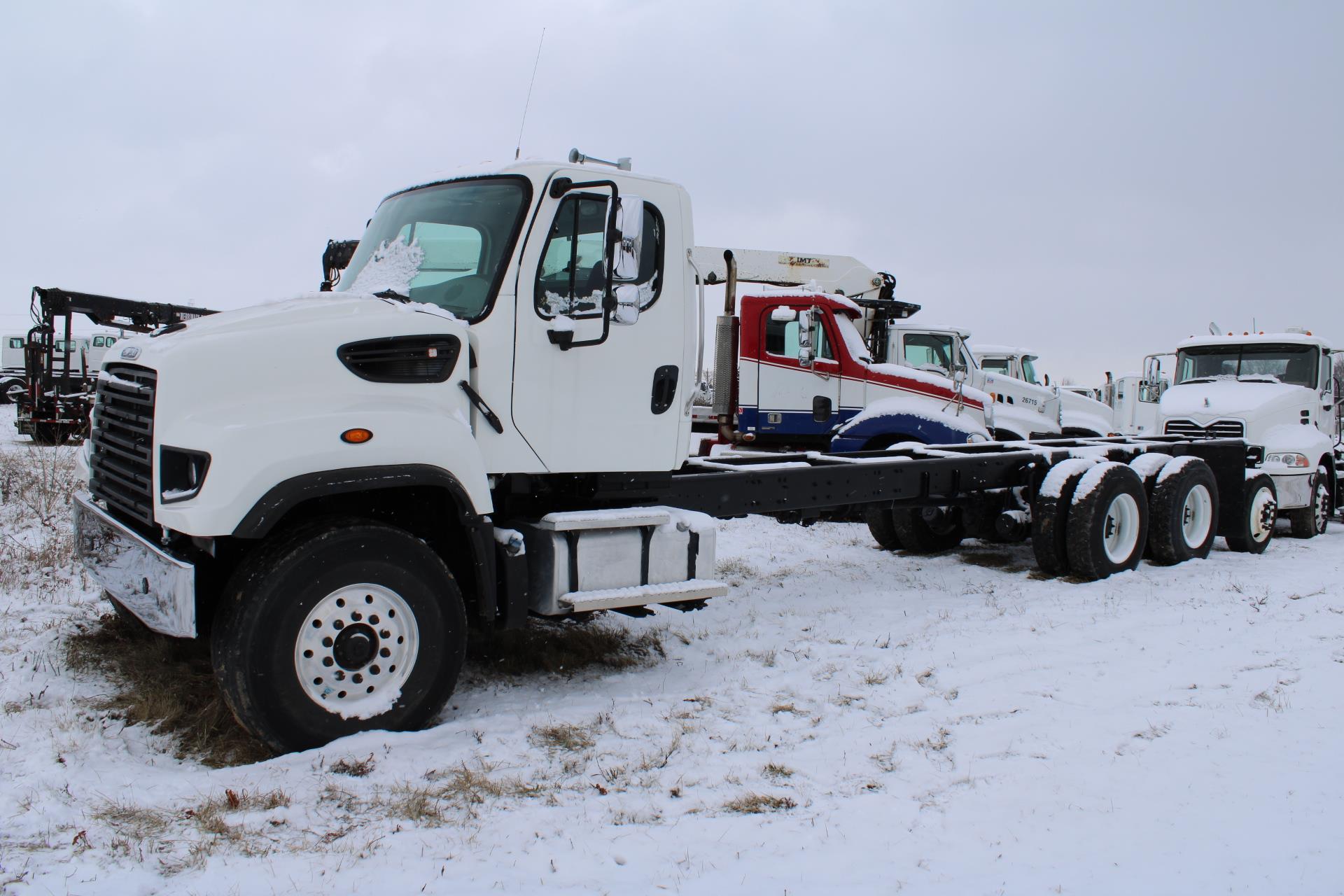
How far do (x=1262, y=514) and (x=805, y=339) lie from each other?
210 inches

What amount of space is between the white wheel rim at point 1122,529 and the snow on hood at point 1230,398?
15.3ft

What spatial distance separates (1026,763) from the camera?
4.38 m

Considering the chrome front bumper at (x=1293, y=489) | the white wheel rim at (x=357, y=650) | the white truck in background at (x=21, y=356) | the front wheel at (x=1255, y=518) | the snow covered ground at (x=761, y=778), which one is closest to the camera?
the snow covered ground at (x=761, y=778)

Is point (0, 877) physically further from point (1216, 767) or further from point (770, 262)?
point (770, 262)

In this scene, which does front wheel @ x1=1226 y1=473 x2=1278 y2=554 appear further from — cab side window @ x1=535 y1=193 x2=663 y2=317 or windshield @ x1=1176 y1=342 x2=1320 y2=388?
cab side window @ x1=535 y1=193 x2=663 y2=317

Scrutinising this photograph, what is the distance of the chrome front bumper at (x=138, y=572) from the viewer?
4164 mm

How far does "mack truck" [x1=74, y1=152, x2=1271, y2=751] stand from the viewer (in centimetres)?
421

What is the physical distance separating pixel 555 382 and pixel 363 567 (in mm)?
1356

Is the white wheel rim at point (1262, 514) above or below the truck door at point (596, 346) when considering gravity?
below

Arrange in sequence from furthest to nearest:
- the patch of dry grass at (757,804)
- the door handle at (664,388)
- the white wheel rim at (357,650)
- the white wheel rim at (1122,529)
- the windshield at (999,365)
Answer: the windshield at (999,365)
the white wheel rim at (1122,529)
the door handle at (664,388)
the white wheel rim at (357,650)
the patch of dry grass at (757,804)

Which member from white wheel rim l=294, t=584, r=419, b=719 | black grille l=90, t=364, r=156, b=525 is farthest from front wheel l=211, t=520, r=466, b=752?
black grille l=90, t=364, r=156, b=525

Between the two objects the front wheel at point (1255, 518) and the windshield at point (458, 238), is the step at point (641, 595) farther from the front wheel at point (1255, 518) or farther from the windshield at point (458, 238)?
the front wheel at point (1255, 518)

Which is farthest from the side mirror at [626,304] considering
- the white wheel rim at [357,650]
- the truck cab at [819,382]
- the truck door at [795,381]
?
the truck door at [795,381]

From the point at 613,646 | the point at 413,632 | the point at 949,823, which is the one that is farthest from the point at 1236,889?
the point at 613,646
